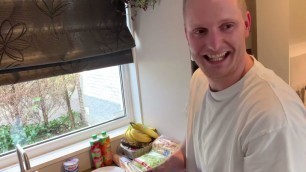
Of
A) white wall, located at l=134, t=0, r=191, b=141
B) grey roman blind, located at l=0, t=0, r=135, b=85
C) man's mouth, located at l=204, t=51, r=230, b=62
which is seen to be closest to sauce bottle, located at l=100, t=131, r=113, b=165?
white wall, located at l=134, t=0, r=191, b=141

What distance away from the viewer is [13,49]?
56.1 inches

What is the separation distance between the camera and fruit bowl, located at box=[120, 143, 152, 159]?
1.78m

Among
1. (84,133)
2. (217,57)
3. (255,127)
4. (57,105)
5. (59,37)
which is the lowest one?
(84,133)

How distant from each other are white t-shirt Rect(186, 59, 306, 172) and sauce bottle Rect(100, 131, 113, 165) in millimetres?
946

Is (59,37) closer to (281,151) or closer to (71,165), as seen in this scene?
(71,165)

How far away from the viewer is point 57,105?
1.79m

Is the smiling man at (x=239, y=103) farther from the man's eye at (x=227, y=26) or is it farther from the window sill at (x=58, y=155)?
the window sill at (x=58, y=155)

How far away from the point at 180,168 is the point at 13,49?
0.99 meters

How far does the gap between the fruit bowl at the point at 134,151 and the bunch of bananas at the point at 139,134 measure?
0.04 meters

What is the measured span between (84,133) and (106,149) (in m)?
0.20

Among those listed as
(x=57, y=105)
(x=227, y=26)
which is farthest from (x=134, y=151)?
(x=227, y=26)

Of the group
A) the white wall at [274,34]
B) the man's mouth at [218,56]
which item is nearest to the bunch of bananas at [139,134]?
the white wall at [274,34]

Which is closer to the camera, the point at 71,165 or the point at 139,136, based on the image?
the point at 71,165

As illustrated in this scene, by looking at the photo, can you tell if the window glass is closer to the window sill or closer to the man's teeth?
the window sill
